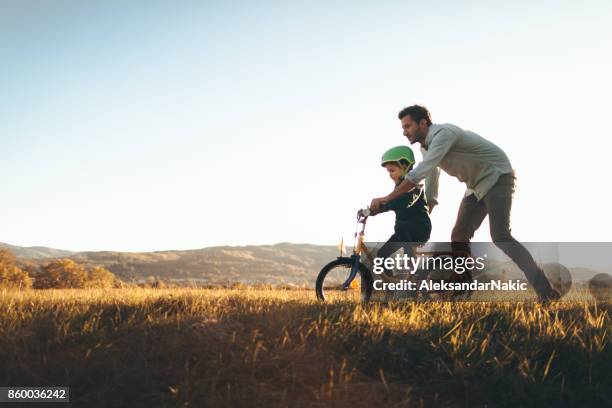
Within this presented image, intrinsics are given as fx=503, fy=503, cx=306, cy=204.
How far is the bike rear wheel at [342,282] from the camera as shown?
Answer: 6094 mm

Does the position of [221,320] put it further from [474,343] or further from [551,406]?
[551,406]

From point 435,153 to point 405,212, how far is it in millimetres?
941

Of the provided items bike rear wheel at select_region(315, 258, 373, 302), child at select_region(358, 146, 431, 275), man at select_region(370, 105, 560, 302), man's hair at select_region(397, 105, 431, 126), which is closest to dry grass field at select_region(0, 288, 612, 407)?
bike rear wheel at select_region(315, 258, 373, 302)

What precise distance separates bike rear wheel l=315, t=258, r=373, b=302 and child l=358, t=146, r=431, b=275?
42 cm

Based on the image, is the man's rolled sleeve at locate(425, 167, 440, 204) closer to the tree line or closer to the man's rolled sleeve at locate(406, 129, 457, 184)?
the man's rolled sleeve at locate(406, 129, 457, 184)

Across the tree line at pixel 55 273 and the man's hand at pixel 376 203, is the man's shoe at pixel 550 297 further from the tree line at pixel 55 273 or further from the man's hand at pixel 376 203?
the tree line at pixel 55 273

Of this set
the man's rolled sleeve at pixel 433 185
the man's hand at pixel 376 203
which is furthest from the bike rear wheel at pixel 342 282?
the man's rolled sleeve at pixel 433 185

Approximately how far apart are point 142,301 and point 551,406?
3.88 metres

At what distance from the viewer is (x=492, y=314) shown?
18.2 ft

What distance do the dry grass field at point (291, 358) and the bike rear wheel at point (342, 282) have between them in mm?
1055

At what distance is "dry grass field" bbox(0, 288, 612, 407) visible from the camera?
11.7 ft

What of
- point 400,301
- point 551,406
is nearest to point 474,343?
point 551,406

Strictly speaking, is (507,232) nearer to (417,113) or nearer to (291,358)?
(417,113)

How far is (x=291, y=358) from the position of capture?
12.8 ft
